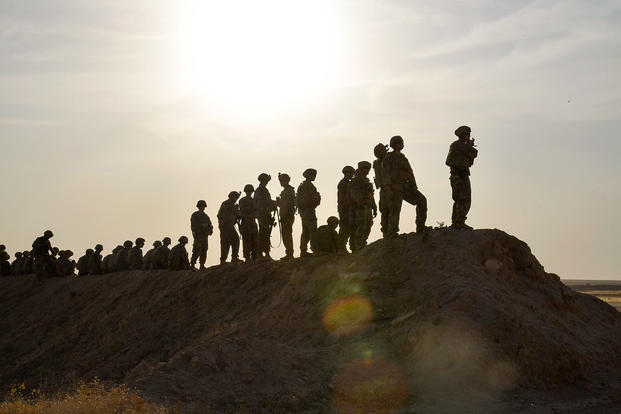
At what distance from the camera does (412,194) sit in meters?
13.8

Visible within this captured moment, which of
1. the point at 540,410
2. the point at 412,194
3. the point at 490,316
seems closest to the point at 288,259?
the point at 412,194

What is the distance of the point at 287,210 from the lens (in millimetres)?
18359

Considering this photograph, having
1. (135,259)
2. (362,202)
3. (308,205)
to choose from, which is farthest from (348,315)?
(135,259)

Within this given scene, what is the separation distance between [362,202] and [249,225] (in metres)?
4.82

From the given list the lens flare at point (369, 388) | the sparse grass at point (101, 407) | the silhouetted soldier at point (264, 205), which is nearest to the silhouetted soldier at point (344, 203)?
the silhouetted soldier at point (264, 205)

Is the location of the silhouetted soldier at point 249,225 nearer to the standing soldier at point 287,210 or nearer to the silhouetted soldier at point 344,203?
the standing soldier at point 287,210

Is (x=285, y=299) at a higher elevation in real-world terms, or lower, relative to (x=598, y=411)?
higher

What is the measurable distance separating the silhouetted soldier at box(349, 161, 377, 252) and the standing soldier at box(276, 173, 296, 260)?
2.70 metres

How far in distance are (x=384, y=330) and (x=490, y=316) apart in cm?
178

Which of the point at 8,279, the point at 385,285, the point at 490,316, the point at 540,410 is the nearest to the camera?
the point at 540,410

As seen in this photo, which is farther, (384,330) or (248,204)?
(248,204)

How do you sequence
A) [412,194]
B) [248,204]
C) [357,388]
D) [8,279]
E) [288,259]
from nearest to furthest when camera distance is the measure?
[357,388] < [412,194] < [288,259] < [248,204] < [8,279]

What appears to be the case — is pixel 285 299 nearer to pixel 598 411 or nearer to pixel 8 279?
pixel 598 411

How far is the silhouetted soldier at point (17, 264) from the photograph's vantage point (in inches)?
1369
